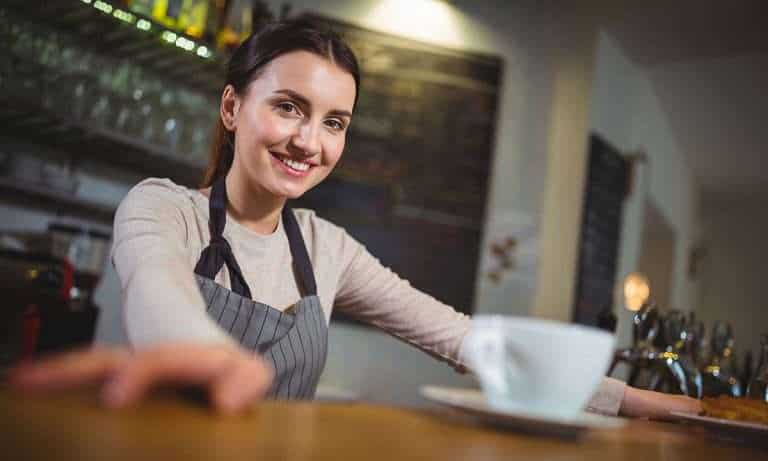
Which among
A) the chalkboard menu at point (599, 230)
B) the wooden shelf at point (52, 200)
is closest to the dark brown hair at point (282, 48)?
the wooden shelf at point (52, 200)

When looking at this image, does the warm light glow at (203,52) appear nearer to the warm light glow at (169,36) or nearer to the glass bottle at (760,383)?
the warm light glow at (169,36)

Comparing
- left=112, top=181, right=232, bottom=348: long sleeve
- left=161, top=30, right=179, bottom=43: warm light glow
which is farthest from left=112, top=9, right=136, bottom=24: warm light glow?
left=112, top=181, right=232, bottom=348: long sleeve

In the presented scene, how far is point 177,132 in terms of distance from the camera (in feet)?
9.79

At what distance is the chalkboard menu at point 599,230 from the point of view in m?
3.83

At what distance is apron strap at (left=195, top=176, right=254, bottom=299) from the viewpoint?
1259mm

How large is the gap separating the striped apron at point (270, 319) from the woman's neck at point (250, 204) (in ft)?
0.07

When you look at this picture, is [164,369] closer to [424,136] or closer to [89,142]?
[89,142]

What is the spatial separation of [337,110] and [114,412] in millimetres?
927

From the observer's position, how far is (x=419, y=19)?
3.78 m

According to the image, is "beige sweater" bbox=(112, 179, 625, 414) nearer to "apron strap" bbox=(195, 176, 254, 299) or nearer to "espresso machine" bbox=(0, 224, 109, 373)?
"apron strap" bbox=(195, 176, 254, 299)

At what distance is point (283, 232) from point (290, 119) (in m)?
0.24

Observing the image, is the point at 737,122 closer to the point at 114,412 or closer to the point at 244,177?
the point at 244,177

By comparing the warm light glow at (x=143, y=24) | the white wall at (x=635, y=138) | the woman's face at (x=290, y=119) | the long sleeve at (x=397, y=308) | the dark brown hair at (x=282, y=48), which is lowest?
the long sleeve at (x=397, y=308)

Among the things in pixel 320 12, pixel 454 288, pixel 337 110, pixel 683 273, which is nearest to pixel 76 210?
pixel 320 12
